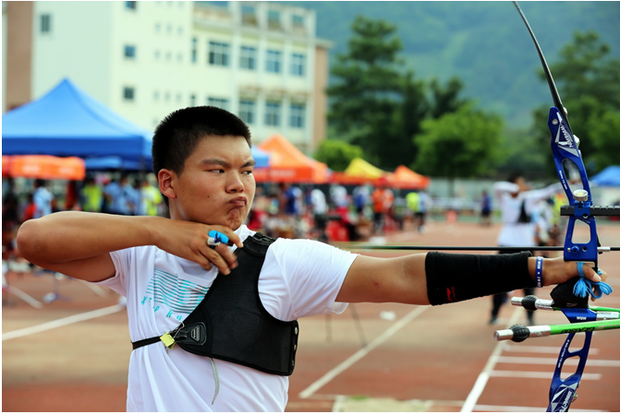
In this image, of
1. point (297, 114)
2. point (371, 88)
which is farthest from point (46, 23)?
point (371, 88)

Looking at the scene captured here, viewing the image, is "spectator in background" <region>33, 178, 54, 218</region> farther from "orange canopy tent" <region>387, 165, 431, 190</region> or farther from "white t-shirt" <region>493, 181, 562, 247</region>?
"orange canopy tent" <region>387, 165, 431, 190</region>

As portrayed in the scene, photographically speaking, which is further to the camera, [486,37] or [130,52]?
[486,37]

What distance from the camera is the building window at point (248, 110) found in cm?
5081

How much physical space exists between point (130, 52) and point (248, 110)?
14.0 meters

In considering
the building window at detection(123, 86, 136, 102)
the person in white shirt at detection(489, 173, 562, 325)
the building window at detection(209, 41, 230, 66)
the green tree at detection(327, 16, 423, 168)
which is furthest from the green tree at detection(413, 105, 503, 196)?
the person in white shirt at detection(489, 173, 562, 325)

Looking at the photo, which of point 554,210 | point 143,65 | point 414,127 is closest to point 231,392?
point 554,210

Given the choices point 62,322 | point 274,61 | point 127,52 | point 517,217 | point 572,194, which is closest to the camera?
point 572,194

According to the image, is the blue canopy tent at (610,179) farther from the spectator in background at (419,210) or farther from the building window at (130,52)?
the building window at (130,52)

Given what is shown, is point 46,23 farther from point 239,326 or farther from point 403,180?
point 239,326

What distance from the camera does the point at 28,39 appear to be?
131 ft

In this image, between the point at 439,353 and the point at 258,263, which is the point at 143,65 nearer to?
the point at 439,353

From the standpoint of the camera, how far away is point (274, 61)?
51.8m

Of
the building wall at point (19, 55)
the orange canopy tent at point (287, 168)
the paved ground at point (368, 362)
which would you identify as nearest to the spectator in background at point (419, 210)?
the orange canopy tent at point (287, 168)

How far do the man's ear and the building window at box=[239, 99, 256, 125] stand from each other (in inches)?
1928
